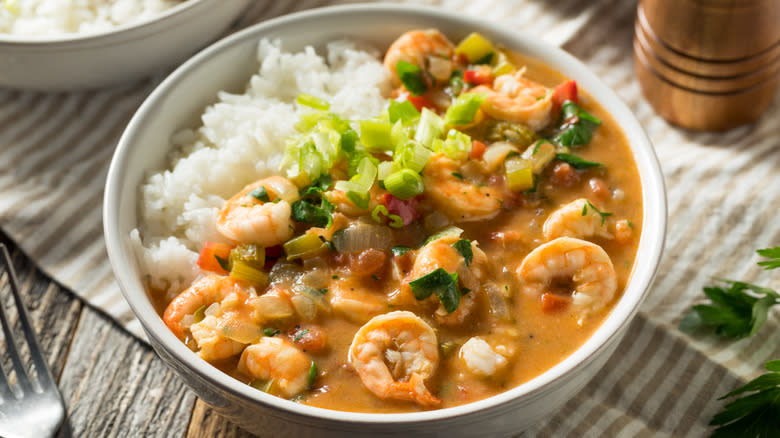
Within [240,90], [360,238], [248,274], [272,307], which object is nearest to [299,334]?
[272,307]

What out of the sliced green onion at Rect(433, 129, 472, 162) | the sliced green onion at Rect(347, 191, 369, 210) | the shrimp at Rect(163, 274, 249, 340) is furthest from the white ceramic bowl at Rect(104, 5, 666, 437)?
the sliced green onion at Rect(347, 191, 369, 210)

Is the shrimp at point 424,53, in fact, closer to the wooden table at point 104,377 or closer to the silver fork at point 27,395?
the wooden table at point 104,377

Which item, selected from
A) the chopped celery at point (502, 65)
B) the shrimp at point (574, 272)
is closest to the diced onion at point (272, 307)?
the shrimp at point (574, 272)

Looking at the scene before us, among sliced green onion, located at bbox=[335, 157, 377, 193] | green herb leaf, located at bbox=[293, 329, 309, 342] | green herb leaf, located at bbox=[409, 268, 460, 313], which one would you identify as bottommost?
green herb leaf, located at bbox=[293, 329, 309, 342]

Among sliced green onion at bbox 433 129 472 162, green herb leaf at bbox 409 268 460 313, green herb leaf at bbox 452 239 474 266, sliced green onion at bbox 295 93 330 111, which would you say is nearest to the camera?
green herb leaf at bbox 409 268 460 313

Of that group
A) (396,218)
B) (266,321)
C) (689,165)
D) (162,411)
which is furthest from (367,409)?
(689,165)

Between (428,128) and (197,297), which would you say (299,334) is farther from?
(428,128)

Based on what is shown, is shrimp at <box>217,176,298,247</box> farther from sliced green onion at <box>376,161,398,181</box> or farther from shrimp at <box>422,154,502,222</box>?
shrimp at <box>422,154,502,222</box>
